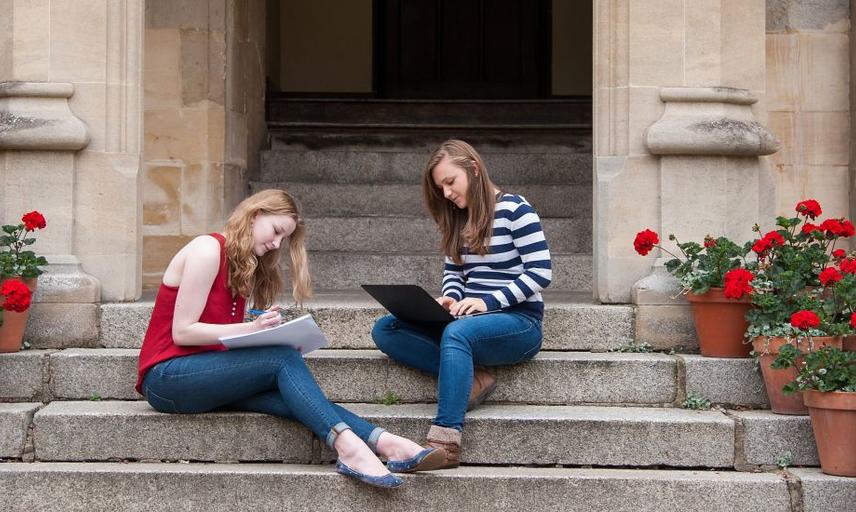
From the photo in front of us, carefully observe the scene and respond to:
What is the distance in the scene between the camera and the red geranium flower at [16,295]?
184 inches

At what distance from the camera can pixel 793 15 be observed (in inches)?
251

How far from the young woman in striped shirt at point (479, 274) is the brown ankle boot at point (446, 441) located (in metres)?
0.30

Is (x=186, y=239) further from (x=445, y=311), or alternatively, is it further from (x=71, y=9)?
(x=445, y=311)

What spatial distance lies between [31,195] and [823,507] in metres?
3.63

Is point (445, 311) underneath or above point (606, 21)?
underneath

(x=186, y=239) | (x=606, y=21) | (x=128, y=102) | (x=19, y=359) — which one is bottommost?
(x=19, y=359)

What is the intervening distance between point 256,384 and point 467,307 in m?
0.87

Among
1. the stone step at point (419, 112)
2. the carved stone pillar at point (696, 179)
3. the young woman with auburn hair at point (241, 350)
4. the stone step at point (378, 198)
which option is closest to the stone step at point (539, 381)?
the carved stone pillar at point (696, 179)

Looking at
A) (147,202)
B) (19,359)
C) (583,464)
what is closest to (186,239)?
(147,202)

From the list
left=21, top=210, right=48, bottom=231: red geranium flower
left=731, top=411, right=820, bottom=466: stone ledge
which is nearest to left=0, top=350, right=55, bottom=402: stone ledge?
left=21, top=210, right=48, bottom=231: red geranium flower

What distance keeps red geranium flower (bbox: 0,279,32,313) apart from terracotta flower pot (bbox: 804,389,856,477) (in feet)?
10.0

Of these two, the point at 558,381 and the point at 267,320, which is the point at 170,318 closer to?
the point at 267,320

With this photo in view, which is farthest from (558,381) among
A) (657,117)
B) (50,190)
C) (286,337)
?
(50,190)

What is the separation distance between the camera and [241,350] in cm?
443
